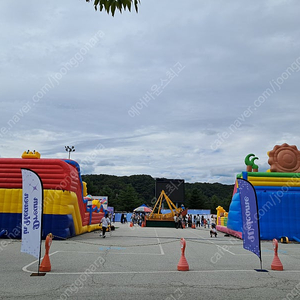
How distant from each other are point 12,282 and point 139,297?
288 centimetres

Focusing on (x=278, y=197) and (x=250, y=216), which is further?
(x=278, y=197)

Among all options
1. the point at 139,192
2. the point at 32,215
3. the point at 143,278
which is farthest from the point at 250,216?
the point at 139,192

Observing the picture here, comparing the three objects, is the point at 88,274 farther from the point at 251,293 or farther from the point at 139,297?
the point at 251,293

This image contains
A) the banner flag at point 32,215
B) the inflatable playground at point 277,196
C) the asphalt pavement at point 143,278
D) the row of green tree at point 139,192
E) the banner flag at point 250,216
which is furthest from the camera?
the row of green tree at point 139,192

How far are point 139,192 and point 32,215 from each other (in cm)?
9491

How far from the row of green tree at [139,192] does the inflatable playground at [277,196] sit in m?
50.5

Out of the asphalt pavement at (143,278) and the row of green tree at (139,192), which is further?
the row of green tree at (139,192)

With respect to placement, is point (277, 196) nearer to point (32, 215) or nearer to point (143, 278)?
point (143, 278)

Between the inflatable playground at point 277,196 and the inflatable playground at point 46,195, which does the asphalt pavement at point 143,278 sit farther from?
the inflatable playground at point 277,196

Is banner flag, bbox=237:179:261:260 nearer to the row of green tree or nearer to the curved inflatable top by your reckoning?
the curved inflatable top

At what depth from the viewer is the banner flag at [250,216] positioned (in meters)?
9.13

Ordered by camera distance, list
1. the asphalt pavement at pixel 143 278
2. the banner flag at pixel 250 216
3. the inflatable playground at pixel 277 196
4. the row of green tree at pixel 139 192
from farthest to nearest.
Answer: the row of green tree at pixel 139 192, the inflatable playground at pixel 277 196, the banner flag at pixel 250 216, the asphalt pavement at pixel 143 278

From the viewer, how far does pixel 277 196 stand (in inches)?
696

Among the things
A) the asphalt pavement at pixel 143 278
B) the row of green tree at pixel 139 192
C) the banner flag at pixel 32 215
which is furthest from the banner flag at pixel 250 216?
the row of green tree at pixel 139 192
